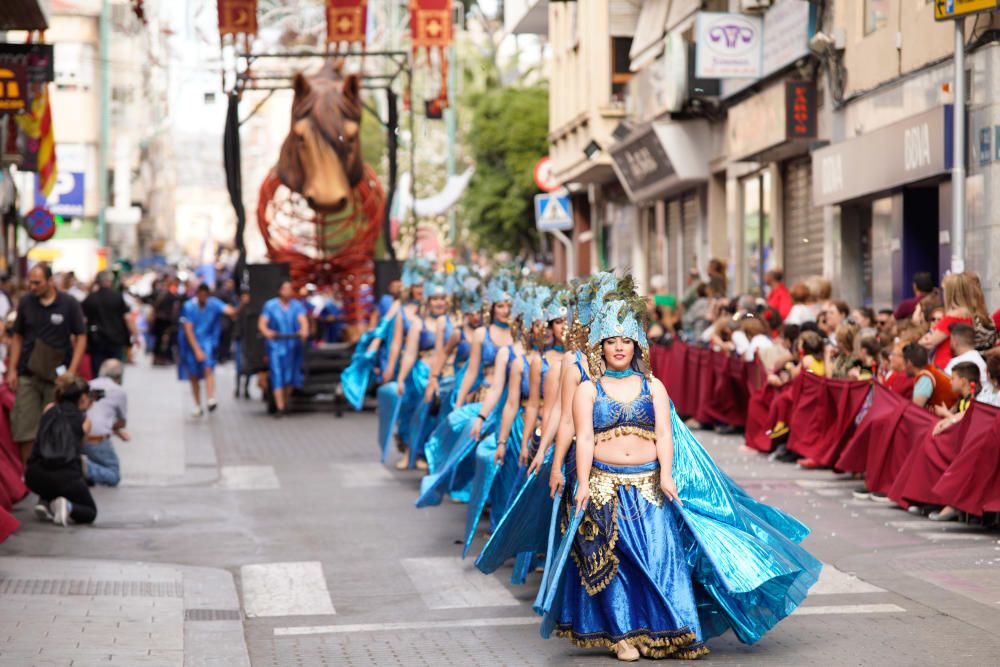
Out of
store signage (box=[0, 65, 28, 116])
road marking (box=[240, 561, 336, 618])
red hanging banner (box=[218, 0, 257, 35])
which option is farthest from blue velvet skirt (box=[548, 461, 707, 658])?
red hanging banner (box=[218, 0, 257, 35])

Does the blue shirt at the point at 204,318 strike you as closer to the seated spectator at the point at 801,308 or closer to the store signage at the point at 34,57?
the store signage at the point at 34,57

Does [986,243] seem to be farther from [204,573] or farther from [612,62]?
[612,62]

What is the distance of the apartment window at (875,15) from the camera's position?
22016 mm

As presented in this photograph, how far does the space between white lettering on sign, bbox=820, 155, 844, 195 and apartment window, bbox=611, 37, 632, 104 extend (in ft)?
51.3

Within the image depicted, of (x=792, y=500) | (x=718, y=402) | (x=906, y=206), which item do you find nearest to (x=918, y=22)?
(x=906, y=206)

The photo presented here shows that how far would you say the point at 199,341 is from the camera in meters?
25.5

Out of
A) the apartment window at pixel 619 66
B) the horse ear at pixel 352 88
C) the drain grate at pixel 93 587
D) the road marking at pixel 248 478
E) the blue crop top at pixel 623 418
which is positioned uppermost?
the apartment window at pixel 619 66

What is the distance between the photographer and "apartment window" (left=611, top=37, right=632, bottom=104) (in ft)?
129

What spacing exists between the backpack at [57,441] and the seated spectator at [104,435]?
204 cm

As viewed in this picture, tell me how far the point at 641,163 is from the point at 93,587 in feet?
82.2

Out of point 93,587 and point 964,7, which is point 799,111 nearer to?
point 964,7

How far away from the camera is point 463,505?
1555 centimetres

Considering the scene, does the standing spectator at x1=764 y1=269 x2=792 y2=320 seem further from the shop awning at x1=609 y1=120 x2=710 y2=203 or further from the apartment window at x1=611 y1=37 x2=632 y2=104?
the apartment window at x1=611 y1=37 x2=632 y2=104

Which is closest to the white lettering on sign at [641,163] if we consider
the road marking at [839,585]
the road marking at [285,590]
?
the road marking at [285,590]
